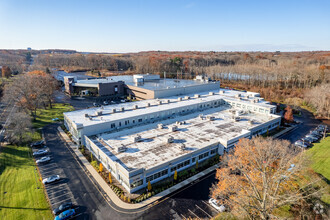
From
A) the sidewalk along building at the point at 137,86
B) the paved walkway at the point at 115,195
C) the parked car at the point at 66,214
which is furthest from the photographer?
the sidewalk along building at the point at 137,86

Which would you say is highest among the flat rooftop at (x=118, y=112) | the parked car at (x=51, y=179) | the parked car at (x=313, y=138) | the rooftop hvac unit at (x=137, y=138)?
the flat rooftop at (x=118, y=112)

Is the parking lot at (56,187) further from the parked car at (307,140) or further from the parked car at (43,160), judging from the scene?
the parked car at (307,140)

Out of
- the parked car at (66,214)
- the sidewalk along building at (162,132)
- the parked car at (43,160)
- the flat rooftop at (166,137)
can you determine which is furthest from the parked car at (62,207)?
the parked car at (43,160)

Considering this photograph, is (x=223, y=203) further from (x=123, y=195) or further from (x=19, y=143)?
(x=19, y=143)

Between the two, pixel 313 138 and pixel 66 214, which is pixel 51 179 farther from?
pixel 313 138

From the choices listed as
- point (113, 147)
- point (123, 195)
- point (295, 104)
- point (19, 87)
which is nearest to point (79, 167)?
point (113, 147)

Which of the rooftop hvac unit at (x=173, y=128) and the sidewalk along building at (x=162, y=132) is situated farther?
the rooftop hvac unit at (x=173, y=128)

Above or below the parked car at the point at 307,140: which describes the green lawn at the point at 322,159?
below

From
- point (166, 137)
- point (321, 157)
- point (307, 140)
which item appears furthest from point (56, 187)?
point (307, 140)
